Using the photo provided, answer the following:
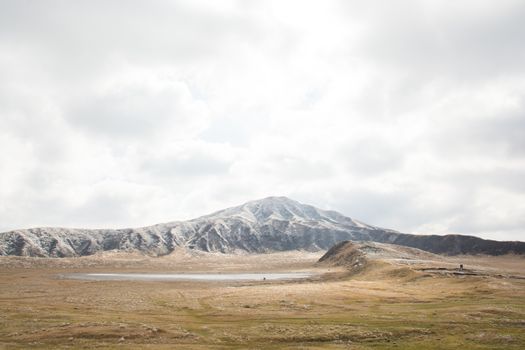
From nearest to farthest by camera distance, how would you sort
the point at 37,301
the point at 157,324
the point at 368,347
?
1. the point at 368,347
2. the point at 157,324
3. the point at 37,301

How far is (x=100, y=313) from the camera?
61156 mm

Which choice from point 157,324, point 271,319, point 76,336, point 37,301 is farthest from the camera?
point 37,301

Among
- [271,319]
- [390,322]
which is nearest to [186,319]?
[271,319]

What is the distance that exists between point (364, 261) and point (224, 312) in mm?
111644

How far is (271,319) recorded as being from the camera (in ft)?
184

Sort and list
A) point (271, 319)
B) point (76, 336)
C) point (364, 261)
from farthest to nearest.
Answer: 1. point (364, 261)
2. point (271, 319)
3. point (76, 336)

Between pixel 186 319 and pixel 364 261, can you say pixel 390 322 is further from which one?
pixel 364 261

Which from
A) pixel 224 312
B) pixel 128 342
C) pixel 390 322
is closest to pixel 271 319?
pixel 224 312

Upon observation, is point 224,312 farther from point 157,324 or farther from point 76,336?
point 76,336

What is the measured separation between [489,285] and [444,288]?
8.89 metres

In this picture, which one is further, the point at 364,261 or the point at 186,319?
the point at 364,261

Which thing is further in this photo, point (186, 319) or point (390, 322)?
point (186, 319)

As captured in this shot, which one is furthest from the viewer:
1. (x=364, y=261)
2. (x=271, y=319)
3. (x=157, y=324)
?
(x=364, y=261)

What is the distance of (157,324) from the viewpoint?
5181 centimetres
